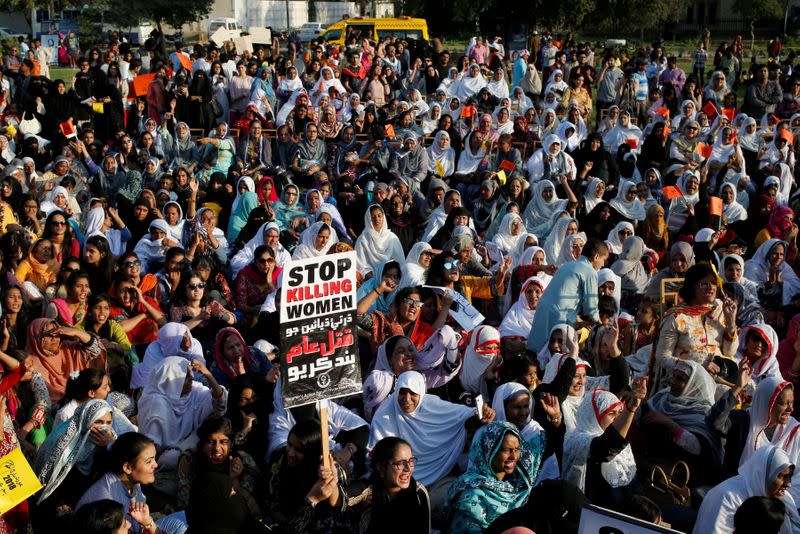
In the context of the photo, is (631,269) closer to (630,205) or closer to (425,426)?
(630,205)

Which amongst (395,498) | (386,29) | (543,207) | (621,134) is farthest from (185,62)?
(395,498)

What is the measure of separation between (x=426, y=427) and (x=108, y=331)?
8.30ft

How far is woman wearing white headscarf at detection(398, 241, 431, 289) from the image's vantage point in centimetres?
766

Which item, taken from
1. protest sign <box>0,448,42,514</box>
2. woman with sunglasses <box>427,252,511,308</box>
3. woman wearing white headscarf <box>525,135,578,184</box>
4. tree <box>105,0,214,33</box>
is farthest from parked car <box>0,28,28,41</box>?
protest sign <box>0,448,42,514</box>

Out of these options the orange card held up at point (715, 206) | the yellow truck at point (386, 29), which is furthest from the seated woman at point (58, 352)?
the yellow truck at point (386, 29)

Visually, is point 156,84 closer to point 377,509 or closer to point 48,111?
point 48,111

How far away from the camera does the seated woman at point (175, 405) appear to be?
18.7ft

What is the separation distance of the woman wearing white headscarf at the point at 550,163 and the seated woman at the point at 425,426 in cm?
615

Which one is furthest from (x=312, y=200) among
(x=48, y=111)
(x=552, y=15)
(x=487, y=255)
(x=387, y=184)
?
(x=552, y=15)

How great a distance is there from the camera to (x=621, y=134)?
13.2 metres

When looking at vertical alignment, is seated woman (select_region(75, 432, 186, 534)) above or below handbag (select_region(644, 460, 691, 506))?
above

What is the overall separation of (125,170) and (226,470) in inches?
277

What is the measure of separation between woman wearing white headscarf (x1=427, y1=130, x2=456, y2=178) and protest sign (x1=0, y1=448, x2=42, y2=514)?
311 inches

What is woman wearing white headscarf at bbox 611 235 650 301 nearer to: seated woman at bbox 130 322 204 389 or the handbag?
the handbag
